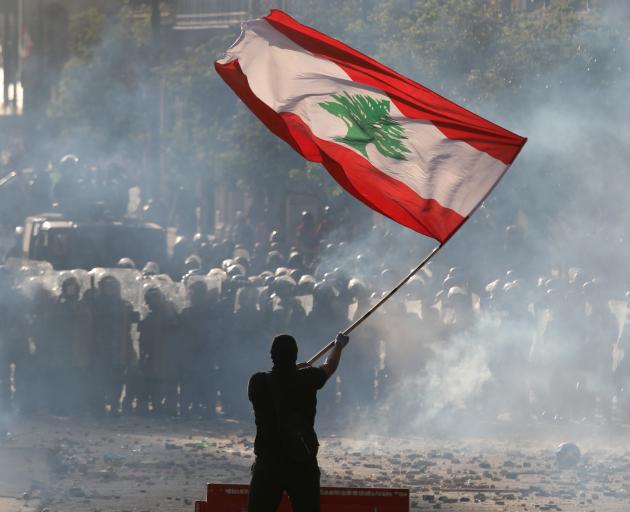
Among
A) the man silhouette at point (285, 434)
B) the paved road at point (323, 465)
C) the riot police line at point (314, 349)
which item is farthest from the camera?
the riot police line at point (314, 349)

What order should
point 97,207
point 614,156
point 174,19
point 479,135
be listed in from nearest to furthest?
point 479,135 < point 614,156 < point 97,207 < point 174,19

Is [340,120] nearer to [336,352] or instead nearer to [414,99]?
[414,99]

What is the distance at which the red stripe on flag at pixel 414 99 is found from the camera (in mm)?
7941

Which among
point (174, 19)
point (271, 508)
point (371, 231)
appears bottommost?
point (271, 508)

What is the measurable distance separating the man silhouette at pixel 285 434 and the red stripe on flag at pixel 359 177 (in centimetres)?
106

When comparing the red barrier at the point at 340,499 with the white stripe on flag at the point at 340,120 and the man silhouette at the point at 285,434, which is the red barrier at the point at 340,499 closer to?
the man silhouette at the point at 285,434

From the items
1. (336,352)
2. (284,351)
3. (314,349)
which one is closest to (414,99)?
(336,352)

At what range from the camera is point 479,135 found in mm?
7996

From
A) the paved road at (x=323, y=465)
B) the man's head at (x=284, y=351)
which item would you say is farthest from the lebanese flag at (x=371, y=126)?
the paved road at (x=323, y=465)

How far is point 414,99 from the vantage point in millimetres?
8148

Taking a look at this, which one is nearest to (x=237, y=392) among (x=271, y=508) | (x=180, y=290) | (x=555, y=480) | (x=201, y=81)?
(x=180, y=290)

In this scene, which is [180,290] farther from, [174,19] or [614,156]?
[174,19]

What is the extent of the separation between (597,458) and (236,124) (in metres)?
16.2

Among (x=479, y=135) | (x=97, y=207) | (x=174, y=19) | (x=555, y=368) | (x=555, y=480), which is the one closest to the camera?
(x=479, y=135)
